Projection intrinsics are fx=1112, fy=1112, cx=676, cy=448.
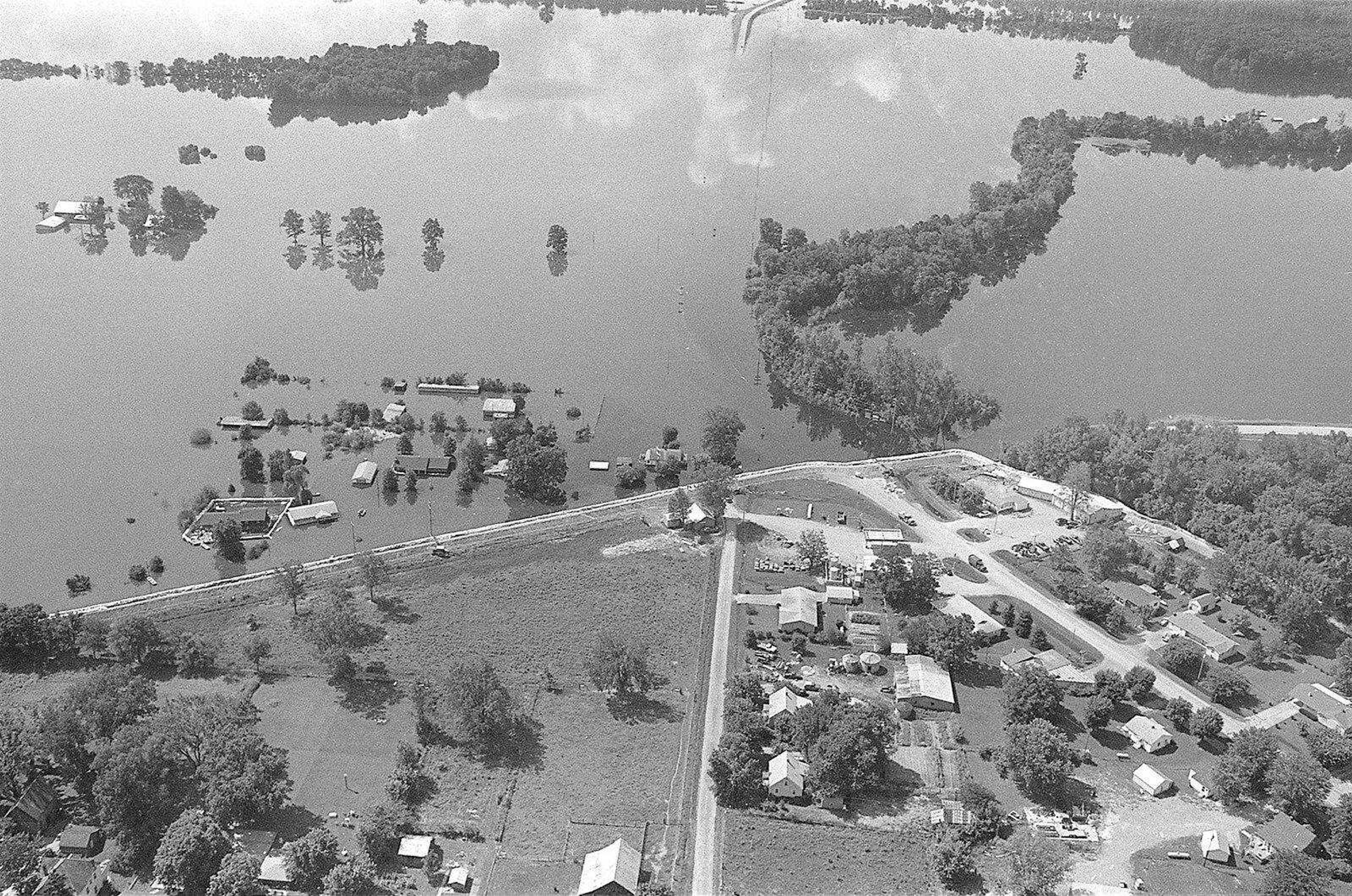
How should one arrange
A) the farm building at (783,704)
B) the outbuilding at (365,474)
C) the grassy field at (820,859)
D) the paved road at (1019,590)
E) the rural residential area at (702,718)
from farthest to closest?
the outbuilding at (365,474) < the paved road at (1019,590) < the farm building at (783,704) < the rural residential area at (702,718) < the grassy field at (820,859)

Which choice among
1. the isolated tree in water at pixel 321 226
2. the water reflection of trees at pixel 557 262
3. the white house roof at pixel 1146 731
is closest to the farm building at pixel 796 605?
the white house roof at pixel 1146 731

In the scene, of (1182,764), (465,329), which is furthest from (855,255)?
(1182,764)

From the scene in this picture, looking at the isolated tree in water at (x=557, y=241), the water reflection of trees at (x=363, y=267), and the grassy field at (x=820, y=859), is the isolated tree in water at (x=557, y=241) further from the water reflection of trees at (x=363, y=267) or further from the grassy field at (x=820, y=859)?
the grassy field at (x=820, y=859)

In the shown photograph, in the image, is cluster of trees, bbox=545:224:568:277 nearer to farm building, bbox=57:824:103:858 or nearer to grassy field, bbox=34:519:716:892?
grassy field, bbox=34:519:716:892

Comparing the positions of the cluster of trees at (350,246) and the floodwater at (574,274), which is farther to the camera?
the cluster of trees at (350,246)

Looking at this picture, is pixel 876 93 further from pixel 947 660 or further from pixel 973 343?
pixel 947 660

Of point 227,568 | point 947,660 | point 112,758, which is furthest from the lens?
point 227,568
